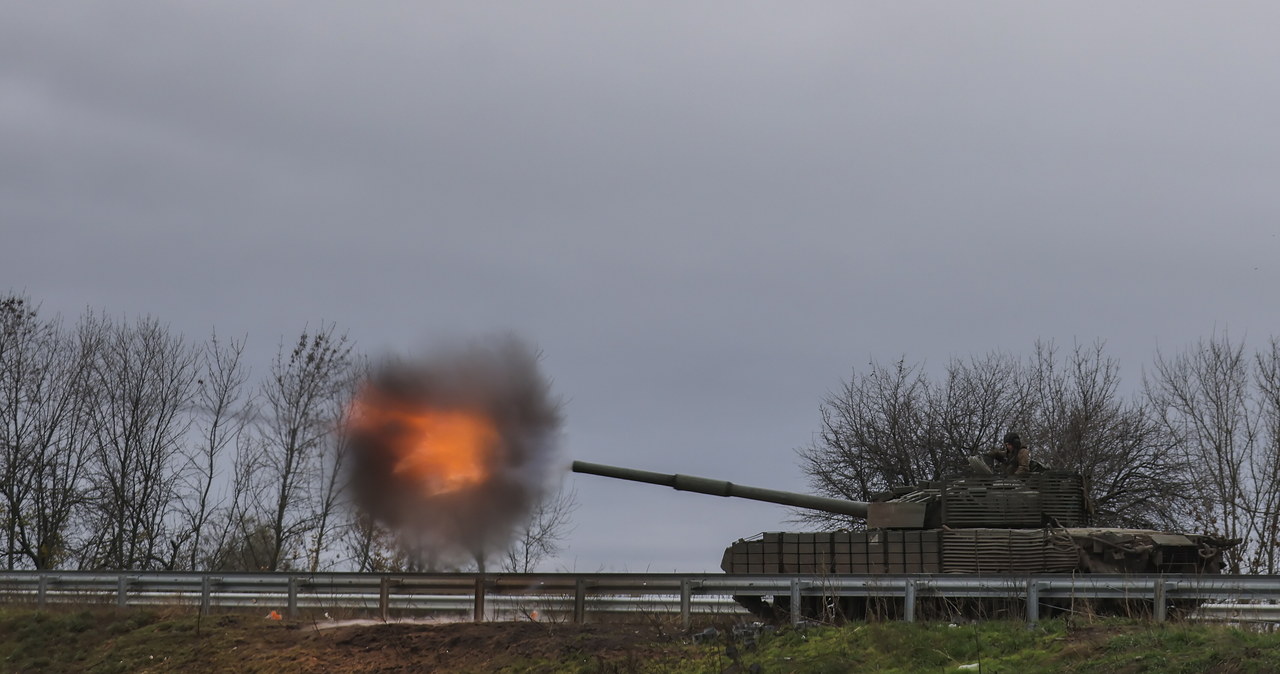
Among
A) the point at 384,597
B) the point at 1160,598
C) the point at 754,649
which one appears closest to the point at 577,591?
the point at 384,597

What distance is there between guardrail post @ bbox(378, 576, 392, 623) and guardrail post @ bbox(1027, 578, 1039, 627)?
10.2 meters

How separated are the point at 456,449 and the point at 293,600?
410 cm

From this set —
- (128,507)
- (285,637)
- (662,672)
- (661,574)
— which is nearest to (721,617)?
(661,574)

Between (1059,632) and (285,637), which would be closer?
(1059,632)

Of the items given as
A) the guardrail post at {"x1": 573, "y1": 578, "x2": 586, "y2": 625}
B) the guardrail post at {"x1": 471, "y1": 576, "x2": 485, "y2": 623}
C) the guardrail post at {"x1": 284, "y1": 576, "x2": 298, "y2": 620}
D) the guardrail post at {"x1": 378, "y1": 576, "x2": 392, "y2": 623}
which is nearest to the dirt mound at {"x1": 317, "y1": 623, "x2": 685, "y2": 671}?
the guardrail post at {"x1": 573, "y1": 578, "x2": 586, "y2": 625}

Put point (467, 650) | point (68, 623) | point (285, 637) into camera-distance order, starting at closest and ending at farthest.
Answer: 1. point (467, 650)
2. point (285, 637)
3. point (68, 623)

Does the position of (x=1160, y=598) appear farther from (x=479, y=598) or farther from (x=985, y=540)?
(x=479, y=598)

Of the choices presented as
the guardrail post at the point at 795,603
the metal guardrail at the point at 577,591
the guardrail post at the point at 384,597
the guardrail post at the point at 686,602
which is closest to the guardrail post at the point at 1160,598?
the metal guardrail at the point at 577,591

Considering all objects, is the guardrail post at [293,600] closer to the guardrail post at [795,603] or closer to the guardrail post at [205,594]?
the guardrail post at [205,594]

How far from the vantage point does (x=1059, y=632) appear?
17.9 m

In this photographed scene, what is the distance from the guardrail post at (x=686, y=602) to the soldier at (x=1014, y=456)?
6.80 m

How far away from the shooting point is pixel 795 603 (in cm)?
2000

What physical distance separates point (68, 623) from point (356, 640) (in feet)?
22.0

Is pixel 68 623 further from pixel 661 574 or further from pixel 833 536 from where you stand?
pixel 833 536
